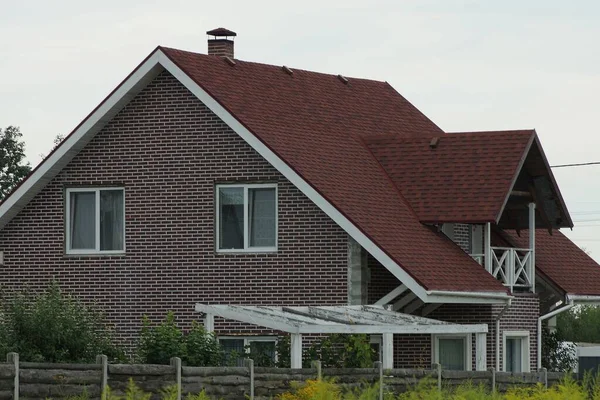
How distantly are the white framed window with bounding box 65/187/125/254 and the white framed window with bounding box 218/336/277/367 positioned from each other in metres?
3.09

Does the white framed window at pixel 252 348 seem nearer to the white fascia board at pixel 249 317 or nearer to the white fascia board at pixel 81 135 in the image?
the white fascia board at pixel 249 317

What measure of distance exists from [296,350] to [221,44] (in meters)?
11.1

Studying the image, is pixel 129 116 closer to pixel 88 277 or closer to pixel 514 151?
pixel 88 277

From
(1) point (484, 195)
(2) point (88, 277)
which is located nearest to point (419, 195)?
(1) point (484, 195)

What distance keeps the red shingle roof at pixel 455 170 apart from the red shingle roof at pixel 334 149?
33cm

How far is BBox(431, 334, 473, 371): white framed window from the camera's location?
32844mm

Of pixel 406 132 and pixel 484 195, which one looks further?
pixel 406 132

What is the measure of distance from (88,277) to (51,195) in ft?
5.97

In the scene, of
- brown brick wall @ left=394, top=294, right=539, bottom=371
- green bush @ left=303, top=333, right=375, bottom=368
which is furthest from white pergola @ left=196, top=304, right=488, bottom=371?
brown brick wall @ left=394, top=294, right=539, bottom=371

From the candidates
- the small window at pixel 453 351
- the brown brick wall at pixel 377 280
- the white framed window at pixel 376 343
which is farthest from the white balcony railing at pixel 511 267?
the white framed window at pixel 376 343

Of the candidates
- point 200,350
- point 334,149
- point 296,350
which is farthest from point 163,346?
point 334,149

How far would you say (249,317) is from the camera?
94.6 feet

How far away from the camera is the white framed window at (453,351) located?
108 feet

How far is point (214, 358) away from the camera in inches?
1137
